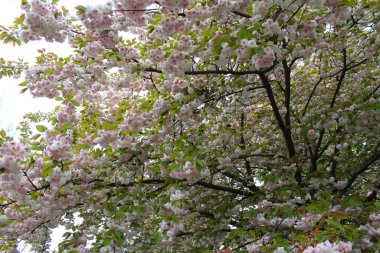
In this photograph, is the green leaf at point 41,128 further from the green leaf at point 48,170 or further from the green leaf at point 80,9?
the green leaf at point 80,9

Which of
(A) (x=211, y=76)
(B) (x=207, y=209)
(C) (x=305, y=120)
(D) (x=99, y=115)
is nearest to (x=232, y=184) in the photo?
(B) (x=207, y=209)

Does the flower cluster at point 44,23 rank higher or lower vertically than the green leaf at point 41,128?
higher

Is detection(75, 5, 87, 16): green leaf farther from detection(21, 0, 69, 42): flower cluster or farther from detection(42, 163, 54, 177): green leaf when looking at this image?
detection(42, 163, 54, 177): green leaf

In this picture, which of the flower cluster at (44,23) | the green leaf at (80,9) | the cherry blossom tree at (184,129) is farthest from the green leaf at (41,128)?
the green leaf at (80,9)

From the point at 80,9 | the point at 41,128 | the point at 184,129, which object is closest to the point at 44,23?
the point at 80,9

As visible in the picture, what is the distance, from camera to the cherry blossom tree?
12.6 ft

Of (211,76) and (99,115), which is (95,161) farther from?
(211,76)

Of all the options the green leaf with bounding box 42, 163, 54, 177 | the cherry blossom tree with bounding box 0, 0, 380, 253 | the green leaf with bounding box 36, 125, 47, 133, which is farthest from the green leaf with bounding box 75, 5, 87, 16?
the green leaf with bounding box 42, 163, 54, 177

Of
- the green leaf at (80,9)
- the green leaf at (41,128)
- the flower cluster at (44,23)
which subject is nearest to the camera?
the green leaf at (80,9)

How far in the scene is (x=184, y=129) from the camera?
6016 mm

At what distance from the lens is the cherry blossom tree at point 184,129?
3838 mm

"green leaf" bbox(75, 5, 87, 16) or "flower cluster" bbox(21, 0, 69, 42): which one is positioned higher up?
"flower cluster" bbox(21, 0, 69, 42)

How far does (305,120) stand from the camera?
605 centimetres

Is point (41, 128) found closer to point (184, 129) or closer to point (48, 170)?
point (48, 170)
